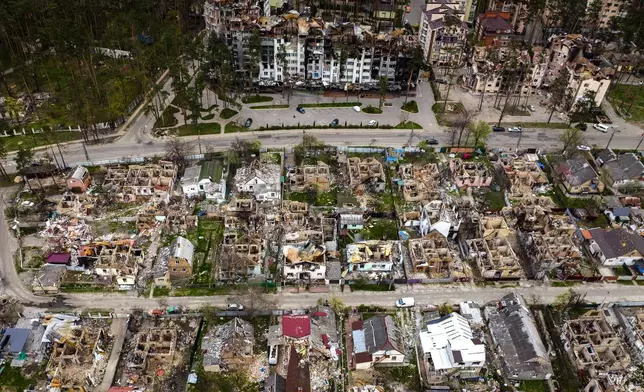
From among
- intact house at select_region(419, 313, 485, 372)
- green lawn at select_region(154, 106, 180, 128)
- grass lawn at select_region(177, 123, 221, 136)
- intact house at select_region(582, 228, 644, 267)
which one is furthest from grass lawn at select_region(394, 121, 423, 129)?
intact house at select_region(419, 313, 485, 372)

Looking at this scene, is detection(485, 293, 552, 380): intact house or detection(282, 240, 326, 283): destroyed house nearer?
detection(485, 293, 552, 380): intact house

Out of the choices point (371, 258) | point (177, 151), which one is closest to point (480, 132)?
point (371, 258)

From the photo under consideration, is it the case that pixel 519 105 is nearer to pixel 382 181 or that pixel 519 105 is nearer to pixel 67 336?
pixel 382 181

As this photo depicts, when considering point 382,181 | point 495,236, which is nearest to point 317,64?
point 382,181

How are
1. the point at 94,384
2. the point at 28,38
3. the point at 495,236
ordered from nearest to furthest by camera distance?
the point at 94,384, the point at 495,236, the point at 28,38

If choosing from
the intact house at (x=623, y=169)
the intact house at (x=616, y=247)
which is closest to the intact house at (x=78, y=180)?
the intact house at (x=616, y=247)

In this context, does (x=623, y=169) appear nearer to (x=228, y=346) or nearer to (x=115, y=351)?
(x=228, y=346)

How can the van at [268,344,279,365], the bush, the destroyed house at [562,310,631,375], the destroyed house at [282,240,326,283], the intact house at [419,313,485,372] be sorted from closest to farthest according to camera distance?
the intact house at [419,313,485,372] < the destroyed house at [562,310,631,375] < the van at [268,344,279,365] < the destroyed house at [282,240,326,283] < the bush

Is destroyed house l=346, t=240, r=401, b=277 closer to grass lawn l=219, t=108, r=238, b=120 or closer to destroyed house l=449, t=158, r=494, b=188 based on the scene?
destroyed house l=449, t=158, r=494, b=188
